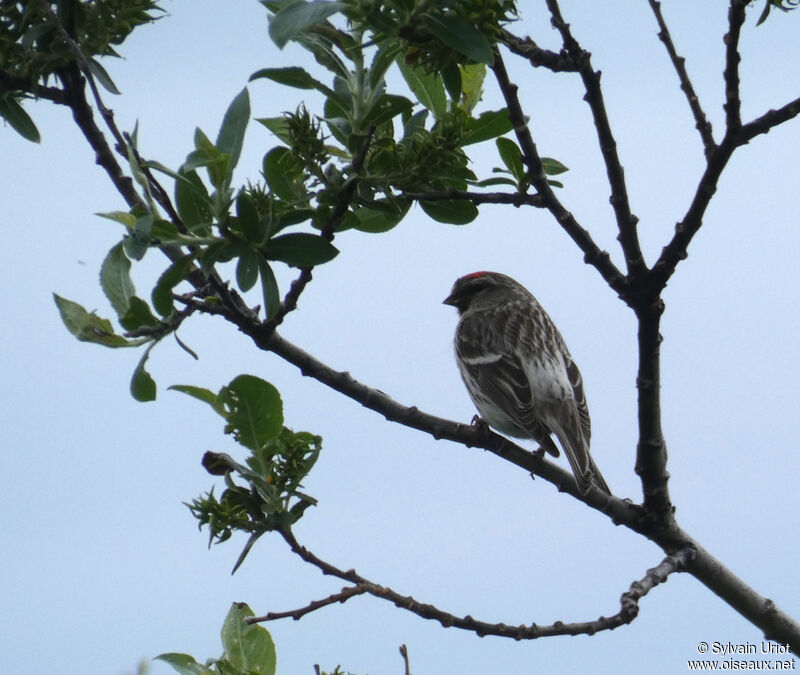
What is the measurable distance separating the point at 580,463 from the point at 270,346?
235 centimetres

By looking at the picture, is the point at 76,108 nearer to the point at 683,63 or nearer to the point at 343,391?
the point at 343,391

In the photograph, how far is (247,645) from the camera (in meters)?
3.24

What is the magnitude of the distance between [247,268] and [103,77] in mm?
789

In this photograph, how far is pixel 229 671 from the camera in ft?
10.2

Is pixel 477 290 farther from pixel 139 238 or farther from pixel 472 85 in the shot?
pixel 139 238

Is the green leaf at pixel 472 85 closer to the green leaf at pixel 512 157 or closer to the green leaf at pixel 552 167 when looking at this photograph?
the green leaf at pixel 512 157

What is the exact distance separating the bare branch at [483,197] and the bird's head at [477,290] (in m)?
4.78

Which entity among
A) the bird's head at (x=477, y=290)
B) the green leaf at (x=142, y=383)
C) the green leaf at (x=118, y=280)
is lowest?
the green leaf at (x=142, y=383)

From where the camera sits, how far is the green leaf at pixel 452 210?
3316 millimetres

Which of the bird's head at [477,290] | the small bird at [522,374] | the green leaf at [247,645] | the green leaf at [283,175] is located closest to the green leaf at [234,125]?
the green leaf at [283,175]

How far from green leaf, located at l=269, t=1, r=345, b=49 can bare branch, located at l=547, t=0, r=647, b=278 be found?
82 cm

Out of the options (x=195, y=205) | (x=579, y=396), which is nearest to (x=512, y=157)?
(x=195, y=205)

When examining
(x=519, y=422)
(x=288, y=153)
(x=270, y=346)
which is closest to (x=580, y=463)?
(x=519, y=422)

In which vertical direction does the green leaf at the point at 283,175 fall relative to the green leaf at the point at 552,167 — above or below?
below
